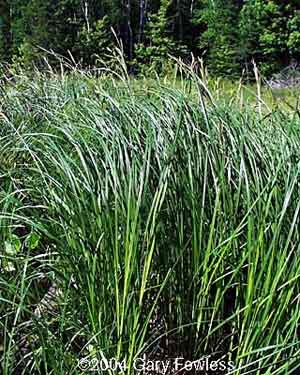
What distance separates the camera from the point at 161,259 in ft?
3.07

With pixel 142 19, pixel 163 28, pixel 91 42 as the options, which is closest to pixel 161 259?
pixel 91 42

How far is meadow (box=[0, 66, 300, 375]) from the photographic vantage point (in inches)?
32.8

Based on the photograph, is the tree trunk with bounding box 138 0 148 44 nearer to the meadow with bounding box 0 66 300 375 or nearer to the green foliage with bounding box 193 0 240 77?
the green foliage with bounding box 193 0 240 77

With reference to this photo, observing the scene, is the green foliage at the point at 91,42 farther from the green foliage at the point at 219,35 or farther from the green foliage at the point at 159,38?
the green foliage at the point at 219,35

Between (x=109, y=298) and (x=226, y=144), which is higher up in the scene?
(x=226, y=144)

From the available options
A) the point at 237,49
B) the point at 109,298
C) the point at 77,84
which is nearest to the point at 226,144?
the point at 109,298

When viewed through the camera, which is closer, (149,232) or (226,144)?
(149,232)

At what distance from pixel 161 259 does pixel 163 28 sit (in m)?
14.9

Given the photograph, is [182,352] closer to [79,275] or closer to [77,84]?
[79,275]

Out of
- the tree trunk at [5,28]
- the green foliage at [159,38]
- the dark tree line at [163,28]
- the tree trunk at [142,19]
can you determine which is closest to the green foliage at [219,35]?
the dark tree line at [163,28]

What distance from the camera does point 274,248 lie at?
0.84 meters

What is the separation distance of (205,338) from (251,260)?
5.9 inches

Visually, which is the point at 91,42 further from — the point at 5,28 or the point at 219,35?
the point at 219,35

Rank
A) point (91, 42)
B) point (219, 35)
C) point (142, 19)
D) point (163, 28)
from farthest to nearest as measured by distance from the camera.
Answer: point (142, 19)
point (163, 28)
point (219, 35)
point (91, 42)
